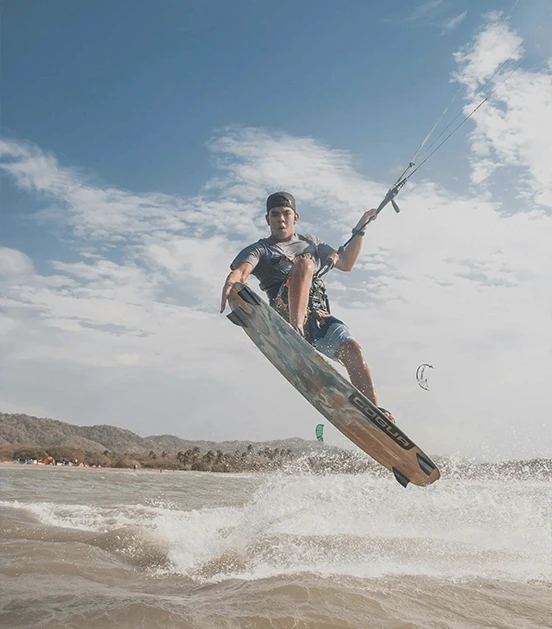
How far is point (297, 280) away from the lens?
5.72 m

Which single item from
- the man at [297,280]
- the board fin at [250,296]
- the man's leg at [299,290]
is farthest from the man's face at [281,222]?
the board fin at [250,296]

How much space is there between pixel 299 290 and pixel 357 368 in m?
1.13

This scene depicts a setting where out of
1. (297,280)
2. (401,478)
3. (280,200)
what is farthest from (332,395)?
(280,200)

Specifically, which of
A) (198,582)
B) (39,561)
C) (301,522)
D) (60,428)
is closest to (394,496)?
(301,522)

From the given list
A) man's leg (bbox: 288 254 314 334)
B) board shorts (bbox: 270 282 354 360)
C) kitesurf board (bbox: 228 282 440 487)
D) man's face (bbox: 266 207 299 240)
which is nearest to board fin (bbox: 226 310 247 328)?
kitesurf board (bbox: 228 282 440 487)

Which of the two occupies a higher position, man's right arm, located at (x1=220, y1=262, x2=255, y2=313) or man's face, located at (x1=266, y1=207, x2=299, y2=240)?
man's face, located at (x1=266, y1=207, x2=299, y2=240)

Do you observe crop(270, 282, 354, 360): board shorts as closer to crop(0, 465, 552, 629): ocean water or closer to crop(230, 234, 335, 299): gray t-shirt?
crop(230, 234, 335, 299): gray t-shirt

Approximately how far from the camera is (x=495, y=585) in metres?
4.82

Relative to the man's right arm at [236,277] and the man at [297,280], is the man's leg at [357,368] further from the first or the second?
the man's right arm at [236,277]

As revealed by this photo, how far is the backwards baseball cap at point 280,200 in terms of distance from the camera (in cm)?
611

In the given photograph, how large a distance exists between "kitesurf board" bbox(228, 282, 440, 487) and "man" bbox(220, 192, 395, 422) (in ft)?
0.56

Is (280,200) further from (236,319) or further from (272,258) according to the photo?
(236,319)

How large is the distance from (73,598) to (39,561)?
1.58 meters

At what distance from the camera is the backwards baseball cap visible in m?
6.11
